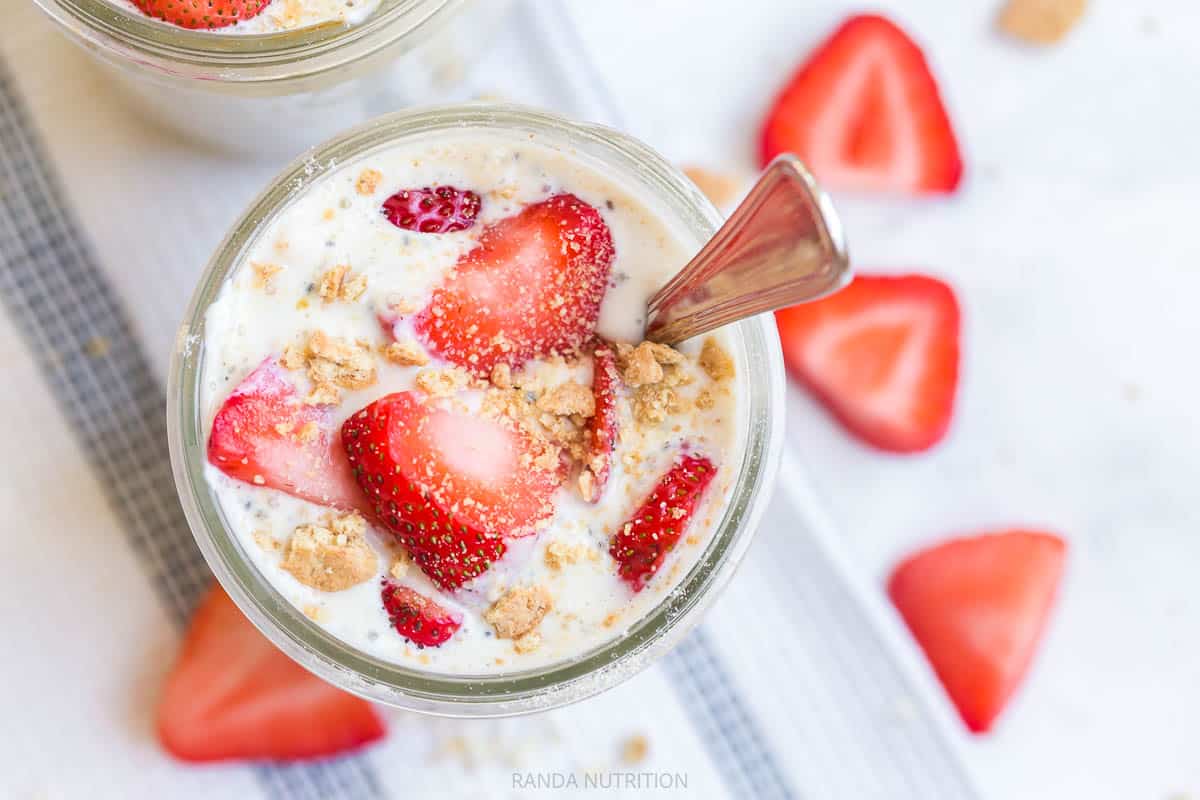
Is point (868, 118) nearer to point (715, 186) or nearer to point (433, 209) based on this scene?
point (715, 186)

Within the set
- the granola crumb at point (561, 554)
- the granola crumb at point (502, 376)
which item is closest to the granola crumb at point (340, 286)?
the granola crumb at point (502, 376)

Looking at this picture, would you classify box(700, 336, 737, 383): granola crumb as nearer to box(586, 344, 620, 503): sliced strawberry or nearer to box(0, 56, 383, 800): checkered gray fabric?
box(586, 344, 620, 503): sliced strawberry

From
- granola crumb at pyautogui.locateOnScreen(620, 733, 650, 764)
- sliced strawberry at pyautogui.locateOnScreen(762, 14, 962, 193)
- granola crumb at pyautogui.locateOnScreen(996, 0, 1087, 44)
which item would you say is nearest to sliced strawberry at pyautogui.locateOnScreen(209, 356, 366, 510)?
granola crumb at pyautogui.locateOnScreen(620, 733, 650, 764)

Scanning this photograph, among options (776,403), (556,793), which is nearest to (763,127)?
(776,403)

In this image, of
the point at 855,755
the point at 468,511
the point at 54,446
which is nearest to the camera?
the point at 468,511

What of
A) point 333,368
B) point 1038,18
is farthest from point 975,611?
point 333,368

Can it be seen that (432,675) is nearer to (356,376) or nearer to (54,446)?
(356,376)
